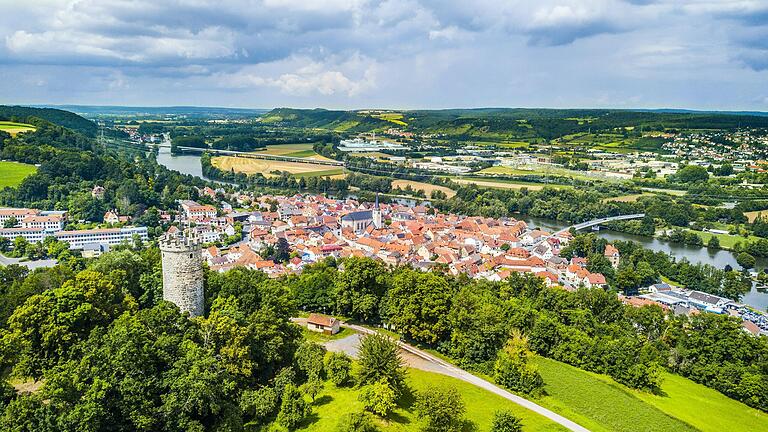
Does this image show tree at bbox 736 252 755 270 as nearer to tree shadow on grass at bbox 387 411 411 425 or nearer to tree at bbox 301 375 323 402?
tree shadow on grass at bbox 387 411 411 425

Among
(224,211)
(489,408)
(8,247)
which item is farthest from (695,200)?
(8,247)

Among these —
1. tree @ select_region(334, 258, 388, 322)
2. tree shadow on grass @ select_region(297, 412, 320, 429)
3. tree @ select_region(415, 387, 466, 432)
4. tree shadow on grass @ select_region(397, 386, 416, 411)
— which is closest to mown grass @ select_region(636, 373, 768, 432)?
tree shadow on grass @ select_region(397, 386, 416, 411)

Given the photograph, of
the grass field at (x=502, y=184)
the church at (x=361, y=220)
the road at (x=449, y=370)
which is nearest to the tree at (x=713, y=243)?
the grass field at (x=502, y=184)

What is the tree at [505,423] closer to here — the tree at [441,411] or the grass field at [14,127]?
the tree at [441,411]

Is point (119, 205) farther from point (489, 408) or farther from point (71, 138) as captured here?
point (489, 408)

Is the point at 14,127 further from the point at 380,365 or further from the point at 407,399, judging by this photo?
the point at 407,399
